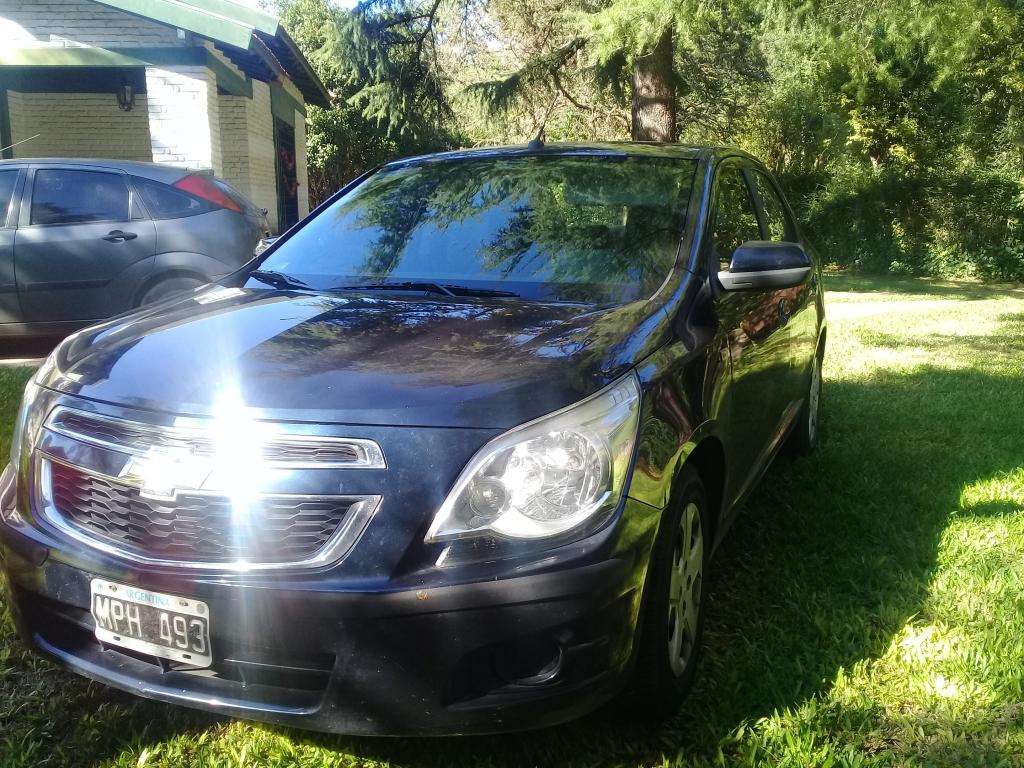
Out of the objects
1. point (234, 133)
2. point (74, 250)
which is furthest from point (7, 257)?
point (234, 133)

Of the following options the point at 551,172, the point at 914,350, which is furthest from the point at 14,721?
the point at 914,350

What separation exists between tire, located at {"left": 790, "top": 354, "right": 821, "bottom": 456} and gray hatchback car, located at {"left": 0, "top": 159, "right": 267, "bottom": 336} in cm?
444

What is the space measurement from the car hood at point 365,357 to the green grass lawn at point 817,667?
0.93 m

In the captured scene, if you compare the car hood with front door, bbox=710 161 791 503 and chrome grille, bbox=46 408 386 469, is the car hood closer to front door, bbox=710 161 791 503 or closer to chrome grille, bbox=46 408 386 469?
chrome grille, bbox=46 408 386 469

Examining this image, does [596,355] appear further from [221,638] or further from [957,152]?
[957,152]

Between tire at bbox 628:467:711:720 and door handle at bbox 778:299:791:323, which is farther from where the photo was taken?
door handle at bbox 778:299:791:323

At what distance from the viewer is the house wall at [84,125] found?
1388 cm

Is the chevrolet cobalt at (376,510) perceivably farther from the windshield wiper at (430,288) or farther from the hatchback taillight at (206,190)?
the hatchback taillight at (206,190)

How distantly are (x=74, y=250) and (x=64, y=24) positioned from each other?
618 cm

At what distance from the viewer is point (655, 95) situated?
1320cm

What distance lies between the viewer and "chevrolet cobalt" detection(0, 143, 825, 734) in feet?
6.62

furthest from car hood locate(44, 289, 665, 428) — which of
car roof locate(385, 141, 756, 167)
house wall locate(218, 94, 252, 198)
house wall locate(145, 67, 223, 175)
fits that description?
house wall locate(218, 94, 252, 198)

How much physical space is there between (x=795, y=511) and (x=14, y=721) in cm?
311

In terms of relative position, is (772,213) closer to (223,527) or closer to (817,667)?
(817,667)
